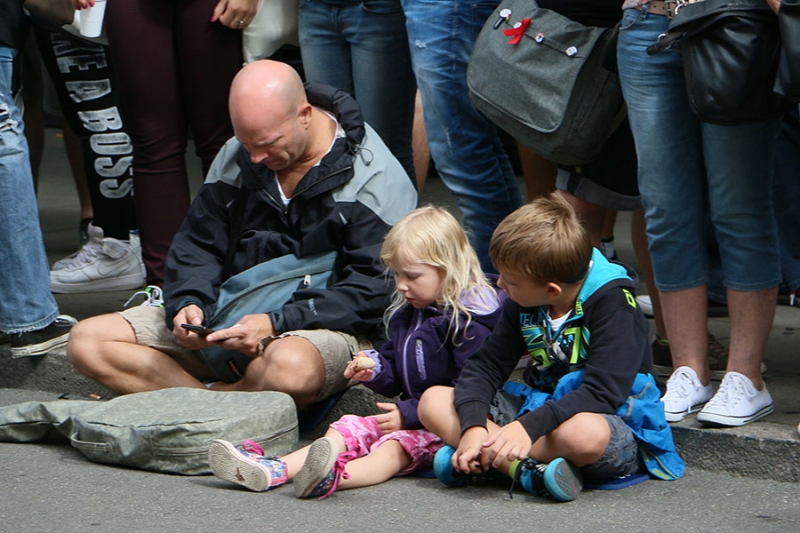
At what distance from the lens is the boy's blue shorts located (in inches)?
117

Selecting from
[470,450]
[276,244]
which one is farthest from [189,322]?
[470,450]

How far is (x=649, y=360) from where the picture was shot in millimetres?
3119

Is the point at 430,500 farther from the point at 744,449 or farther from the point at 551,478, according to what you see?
the point at 744,449

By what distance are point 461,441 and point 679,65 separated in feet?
3.72

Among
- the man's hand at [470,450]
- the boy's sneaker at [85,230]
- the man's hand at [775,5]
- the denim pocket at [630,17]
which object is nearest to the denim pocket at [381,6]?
the denim pocket at [630,17]

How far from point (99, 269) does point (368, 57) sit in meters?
1.69

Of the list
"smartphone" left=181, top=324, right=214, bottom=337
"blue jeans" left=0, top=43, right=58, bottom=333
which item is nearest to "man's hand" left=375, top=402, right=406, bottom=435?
"smartphone" left=181, top=324, right=214, bottom=337

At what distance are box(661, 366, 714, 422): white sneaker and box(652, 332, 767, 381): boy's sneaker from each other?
0.27m

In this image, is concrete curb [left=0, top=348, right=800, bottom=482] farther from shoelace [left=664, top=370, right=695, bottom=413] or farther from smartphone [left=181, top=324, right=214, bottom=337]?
smartphone [left=181, top=324, right=214, bottom=337]

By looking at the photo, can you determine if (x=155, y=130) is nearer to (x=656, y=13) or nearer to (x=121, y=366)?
(x=121, y=366)

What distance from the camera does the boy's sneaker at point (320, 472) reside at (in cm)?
302

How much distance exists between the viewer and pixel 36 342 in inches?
166

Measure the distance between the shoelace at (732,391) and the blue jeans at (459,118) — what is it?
103 cm

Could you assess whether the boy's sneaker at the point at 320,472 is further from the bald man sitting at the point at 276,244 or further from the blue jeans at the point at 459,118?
the blue jeans at the point at 459,118
